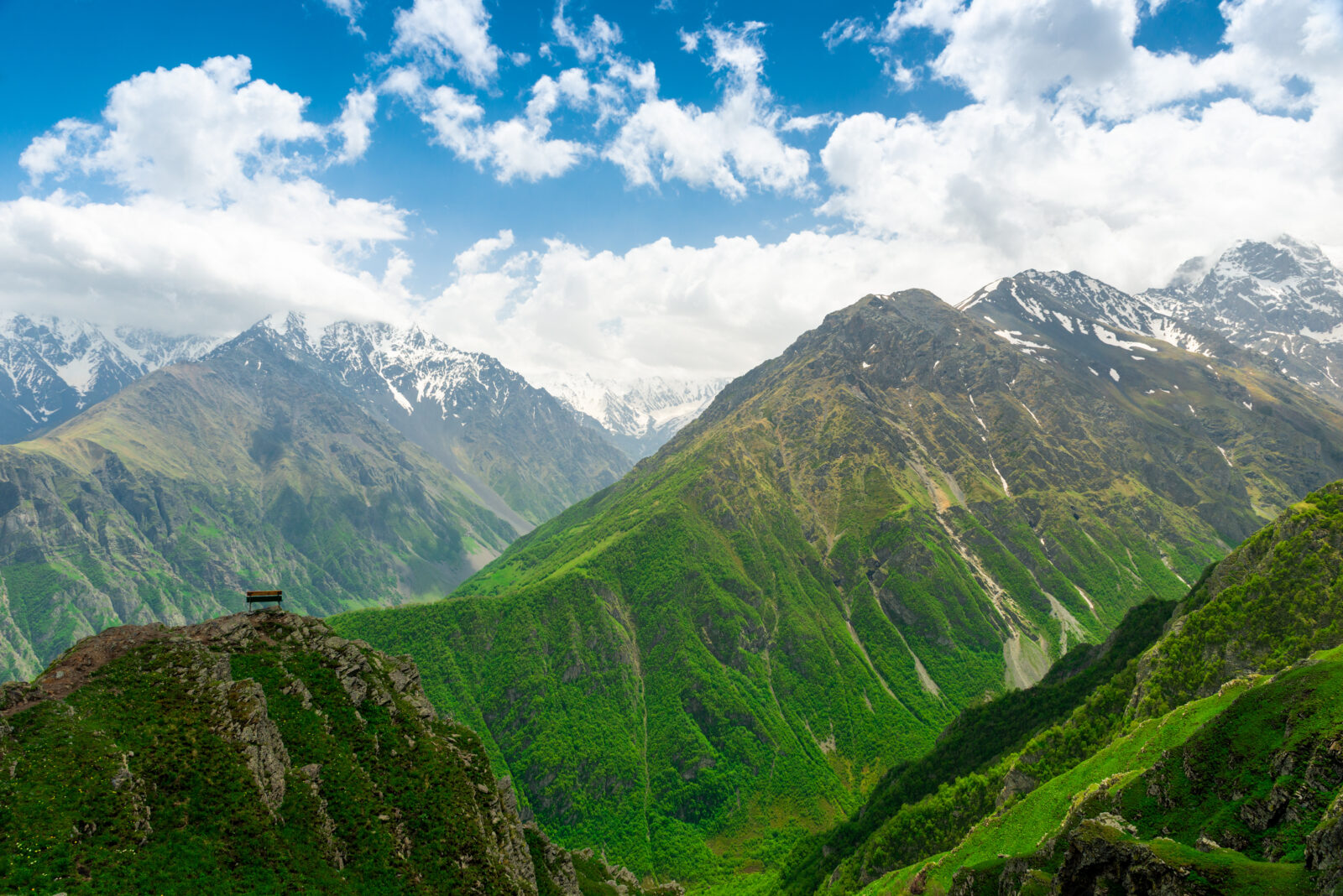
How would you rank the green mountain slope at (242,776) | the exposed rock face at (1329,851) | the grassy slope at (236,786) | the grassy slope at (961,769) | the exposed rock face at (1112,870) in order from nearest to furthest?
the exposed rock face at (1329,851) → the exposed rock face at (1112,870) → the grassy slope at (236,786) → the green mountain slope at (242,776) → the grassy slope at (961,769)

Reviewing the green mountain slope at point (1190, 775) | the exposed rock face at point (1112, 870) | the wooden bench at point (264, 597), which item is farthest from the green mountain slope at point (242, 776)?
→ the green mountain slope at point (1190, 775)

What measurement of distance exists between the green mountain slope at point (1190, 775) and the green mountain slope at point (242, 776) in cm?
5988

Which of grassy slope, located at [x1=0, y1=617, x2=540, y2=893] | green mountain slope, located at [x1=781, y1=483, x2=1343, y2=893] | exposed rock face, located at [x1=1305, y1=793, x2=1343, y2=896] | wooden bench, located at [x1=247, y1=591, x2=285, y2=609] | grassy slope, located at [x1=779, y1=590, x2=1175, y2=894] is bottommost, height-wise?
grassy slope, located at [x1=779, y1=590, x2=1175, y2=894]

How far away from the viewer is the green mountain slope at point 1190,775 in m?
39.8

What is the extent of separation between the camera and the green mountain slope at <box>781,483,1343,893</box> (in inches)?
1565

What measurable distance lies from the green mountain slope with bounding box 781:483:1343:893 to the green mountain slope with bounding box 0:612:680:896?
59879mm

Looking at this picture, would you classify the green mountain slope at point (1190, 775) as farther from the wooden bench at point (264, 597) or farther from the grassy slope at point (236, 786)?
the wooden bench at point (264, 597)

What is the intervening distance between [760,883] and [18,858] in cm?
18688

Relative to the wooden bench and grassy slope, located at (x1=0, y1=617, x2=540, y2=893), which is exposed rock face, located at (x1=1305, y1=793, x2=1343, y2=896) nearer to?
grassy slope, located at (x1=0, y1=617, x2=540, y2=893)

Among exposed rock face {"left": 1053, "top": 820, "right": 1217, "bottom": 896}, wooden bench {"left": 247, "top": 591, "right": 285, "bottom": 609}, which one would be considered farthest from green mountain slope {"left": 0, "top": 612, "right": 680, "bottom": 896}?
exposed rock face {"left": 1053, "top": 820, "right": 1217, "bottom": 896}

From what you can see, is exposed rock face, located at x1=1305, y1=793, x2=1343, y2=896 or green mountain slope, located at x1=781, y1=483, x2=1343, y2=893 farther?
green mountain slope, located at x1=781, y1=483, x2=1343, y2=893

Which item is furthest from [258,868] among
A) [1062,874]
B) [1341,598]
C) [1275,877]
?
[1341,598]

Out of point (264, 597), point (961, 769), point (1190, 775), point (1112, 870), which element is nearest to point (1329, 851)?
point (1112, 870)

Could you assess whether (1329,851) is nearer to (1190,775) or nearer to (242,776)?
(1190,775)
